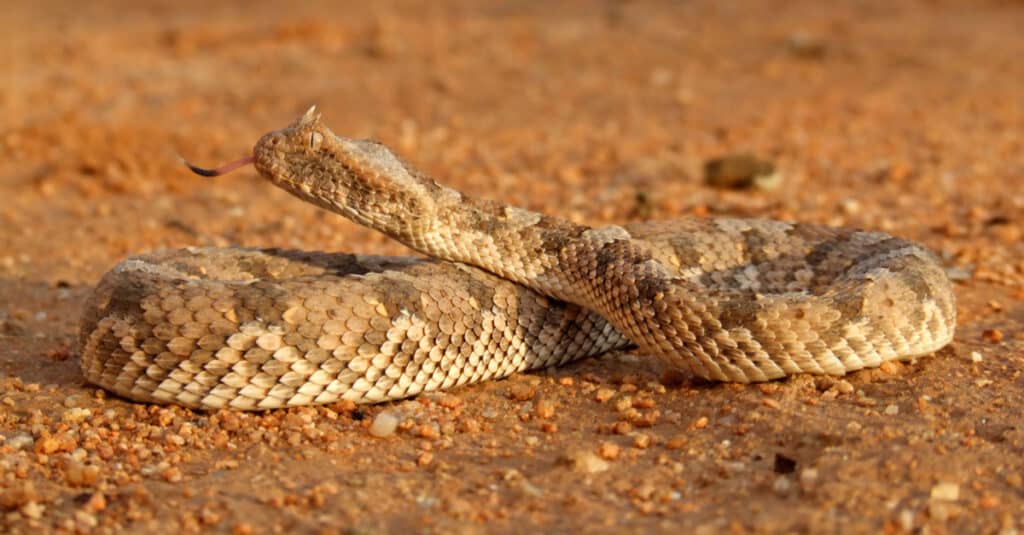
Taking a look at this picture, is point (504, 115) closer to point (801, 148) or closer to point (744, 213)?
point (801, 148)

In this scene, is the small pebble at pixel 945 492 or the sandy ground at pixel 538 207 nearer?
the small pebble at pixel 945 492

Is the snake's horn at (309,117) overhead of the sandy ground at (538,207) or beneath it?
overhead

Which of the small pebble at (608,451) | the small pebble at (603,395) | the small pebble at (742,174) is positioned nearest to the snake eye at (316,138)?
the small pebble at (603,395)

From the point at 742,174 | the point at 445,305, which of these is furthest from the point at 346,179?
the point at 742,174

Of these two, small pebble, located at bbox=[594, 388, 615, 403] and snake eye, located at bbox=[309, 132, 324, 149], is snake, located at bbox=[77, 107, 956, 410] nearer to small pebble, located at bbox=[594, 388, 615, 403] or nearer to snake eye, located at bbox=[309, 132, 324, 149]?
snake eye, located at bbox=[309, 132, 324, 149]

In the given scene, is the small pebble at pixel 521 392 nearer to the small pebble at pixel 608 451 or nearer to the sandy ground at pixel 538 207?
the sandy ground at pixel 538 207
